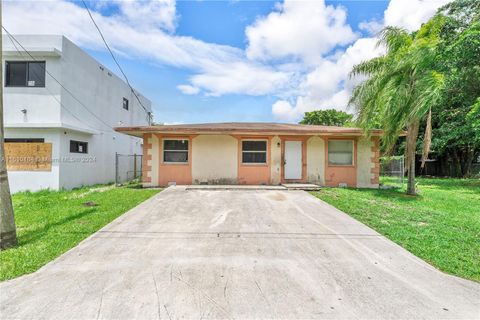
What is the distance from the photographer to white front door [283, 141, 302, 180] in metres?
11.8

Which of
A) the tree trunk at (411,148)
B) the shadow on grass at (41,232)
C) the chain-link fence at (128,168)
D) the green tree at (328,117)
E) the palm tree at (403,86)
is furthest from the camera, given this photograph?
the green tree at (328,117)

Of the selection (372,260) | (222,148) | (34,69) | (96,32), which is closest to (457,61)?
(222,148)

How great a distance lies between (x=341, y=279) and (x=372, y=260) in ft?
3.23

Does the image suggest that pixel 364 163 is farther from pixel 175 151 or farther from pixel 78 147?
pixel 78 147

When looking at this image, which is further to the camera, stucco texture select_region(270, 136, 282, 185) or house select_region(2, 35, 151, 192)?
stucco texture select_region(270, 136, 282, 185)

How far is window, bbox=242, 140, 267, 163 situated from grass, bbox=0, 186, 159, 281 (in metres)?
4.64

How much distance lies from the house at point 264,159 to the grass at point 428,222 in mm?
2024

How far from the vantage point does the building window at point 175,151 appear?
1167 centimetres

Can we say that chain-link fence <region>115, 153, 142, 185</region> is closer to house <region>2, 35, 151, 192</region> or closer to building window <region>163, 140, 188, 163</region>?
house <region>2, 35, 151, 192</region>

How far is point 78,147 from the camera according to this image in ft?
41.0

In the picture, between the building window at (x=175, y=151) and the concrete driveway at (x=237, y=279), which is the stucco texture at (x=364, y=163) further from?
the building window at (x=175, y=151)

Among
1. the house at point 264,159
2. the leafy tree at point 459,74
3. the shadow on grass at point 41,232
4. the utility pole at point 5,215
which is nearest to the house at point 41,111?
the house at point 264,159

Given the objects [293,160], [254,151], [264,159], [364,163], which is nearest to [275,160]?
[264,159]

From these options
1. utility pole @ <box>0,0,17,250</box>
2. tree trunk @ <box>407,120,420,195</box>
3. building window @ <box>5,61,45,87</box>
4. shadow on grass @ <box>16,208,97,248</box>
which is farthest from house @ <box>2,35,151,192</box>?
tree trunk @ <box>407,120,420,195</box>
